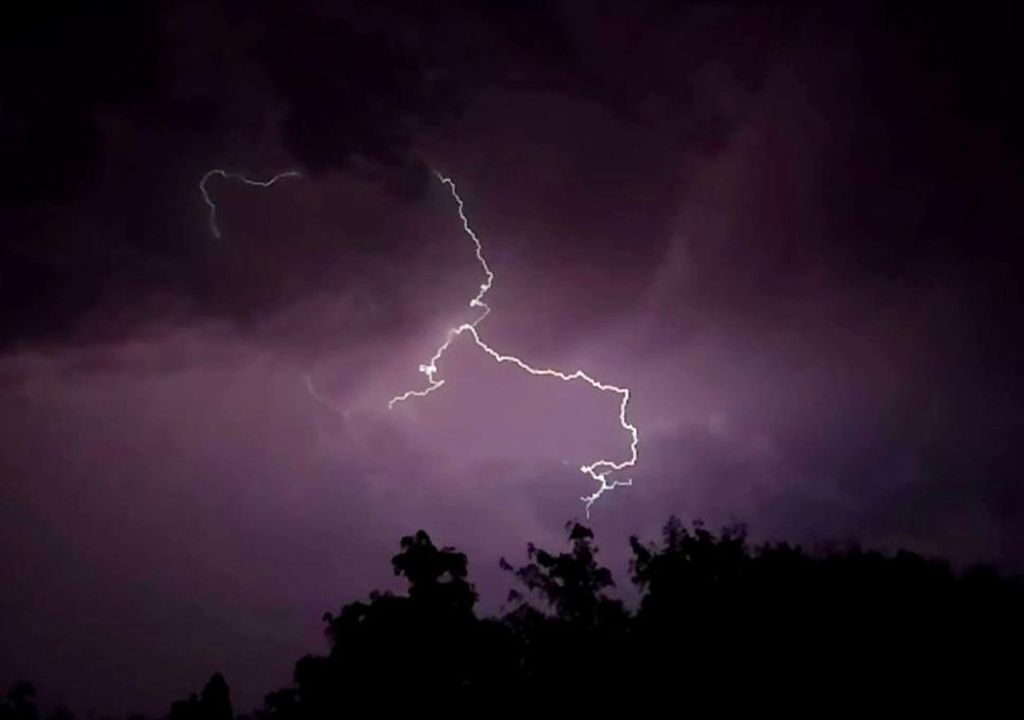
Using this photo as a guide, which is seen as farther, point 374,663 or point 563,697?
point 374,663

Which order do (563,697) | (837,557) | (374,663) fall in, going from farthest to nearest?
(374,663) → (837,557) → (563,697)

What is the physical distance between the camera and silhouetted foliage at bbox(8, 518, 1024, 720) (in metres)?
16.1

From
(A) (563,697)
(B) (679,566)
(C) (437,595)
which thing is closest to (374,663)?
(C) (437,595)

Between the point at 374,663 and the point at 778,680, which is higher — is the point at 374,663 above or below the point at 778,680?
above

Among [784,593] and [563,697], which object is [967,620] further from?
[563,697]

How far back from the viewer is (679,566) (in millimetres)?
23031

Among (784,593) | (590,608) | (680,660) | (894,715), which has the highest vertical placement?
(590,608)

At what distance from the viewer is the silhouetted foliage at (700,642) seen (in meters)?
16.1

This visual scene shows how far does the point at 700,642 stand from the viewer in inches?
704

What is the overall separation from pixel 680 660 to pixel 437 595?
13.0 meters

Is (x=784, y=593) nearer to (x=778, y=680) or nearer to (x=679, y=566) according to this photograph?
(x=778, y=680)

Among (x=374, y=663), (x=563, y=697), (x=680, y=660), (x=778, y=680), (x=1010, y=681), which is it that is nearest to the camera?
(x=1010, y=681)

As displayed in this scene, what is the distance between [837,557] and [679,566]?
14.1ft

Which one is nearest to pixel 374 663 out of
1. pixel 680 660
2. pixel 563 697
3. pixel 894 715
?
pixel 563 697
